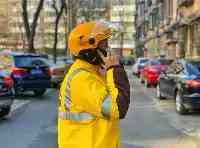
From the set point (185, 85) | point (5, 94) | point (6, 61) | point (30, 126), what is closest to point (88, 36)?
point (30, 126)

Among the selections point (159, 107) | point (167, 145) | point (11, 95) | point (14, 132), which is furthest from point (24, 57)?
point (167, 145)

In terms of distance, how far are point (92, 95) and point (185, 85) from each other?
1214 centimetres

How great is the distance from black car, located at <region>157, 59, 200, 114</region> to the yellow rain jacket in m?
11.6

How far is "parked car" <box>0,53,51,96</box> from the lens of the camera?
68.1ft

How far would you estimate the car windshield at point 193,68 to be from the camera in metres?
15.9

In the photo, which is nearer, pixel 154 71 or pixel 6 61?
pixel 6 61

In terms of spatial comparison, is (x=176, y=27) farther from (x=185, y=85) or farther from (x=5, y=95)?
(x=5, y=95)

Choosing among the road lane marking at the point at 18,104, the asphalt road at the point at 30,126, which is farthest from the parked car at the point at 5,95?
the road lane marking at the point at 18,104

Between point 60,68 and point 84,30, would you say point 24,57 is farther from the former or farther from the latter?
point 84,30

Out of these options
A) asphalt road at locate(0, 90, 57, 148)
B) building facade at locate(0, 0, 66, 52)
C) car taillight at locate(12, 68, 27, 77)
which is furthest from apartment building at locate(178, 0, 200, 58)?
asphalt road at locate(0, 90, 57, 148)

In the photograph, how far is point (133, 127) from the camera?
13.1 m

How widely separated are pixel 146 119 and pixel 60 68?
12663 mm

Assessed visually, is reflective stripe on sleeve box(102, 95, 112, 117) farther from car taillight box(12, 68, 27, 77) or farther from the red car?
the red car

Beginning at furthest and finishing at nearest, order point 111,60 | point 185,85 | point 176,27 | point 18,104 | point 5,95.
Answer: point 176,27 → point 18,104 → point 185,85 → point 5,95 → point 111,60
